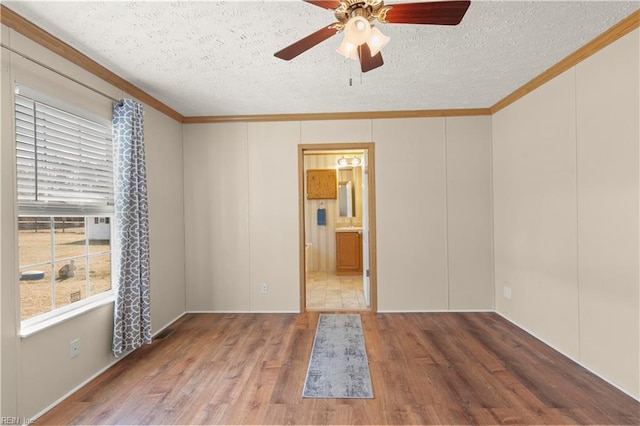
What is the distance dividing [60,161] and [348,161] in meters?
5.04

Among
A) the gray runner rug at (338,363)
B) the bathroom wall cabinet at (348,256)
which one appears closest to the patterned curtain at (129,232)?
the gray runner rug at (338,363)

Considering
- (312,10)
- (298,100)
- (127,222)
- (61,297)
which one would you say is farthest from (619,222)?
(61,297)

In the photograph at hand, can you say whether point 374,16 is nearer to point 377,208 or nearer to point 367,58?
point 367,58

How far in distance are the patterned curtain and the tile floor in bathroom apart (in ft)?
7.22

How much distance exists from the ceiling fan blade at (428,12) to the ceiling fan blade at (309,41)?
28 cm

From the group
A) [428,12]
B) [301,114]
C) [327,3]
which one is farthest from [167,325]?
[428,12]

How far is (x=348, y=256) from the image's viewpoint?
6492 millimetres

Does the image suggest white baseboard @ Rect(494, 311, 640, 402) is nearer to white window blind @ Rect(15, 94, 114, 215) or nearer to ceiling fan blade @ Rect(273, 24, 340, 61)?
ceiling fan blade @ Rect(273, 24, 340, 61)

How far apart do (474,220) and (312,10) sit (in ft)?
10.5

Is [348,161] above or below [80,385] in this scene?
above

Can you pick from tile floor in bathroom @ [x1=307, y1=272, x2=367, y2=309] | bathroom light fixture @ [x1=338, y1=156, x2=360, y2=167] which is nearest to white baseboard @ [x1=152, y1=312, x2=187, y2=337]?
tile floor in bathroom @ [x1=307, y1=272, x2=367, y2=309]

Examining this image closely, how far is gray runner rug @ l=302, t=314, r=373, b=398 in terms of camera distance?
7.63 ft

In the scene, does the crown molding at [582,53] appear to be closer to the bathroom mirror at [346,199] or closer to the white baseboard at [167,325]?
the bathroom mirror at [346,199]

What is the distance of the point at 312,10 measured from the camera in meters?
1.96
